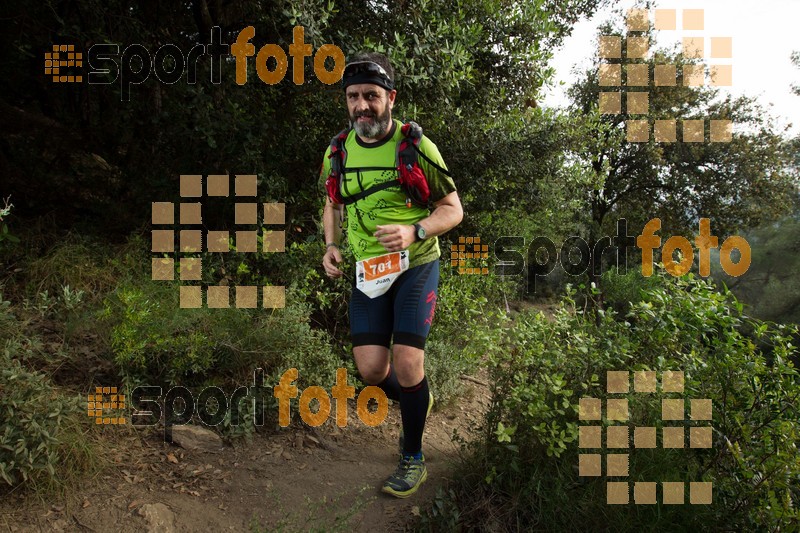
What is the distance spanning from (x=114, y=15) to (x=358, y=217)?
187 inches

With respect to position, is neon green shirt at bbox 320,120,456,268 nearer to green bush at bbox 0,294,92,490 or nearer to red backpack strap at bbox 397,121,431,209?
red backpack strap at bbox 397,121,431,209

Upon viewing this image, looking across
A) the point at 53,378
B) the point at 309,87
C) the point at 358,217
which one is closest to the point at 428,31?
the point at 309,87

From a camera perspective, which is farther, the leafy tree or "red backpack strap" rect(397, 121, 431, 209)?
the leafy tree

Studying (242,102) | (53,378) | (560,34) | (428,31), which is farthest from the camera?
(560,34)

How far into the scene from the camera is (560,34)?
806cm

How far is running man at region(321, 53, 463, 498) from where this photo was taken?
11.4 feet

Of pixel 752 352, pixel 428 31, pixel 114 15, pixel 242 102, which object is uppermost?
pixel 114 15

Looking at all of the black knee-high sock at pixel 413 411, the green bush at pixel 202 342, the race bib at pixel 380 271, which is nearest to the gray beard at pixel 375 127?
the race bib at pixel 380 271

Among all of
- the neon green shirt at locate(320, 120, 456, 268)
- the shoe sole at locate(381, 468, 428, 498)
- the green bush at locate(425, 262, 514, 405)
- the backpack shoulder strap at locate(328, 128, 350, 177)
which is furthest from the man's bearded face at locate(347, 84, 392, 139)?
the shoe sole at locate(381, 468, 428, 498)

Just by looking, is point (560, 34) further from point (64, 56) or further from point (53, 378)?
point (53, 378)

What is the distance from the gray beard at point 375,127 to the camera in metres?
3.51

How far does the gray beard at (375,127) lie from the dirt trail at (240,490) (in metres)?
2.20

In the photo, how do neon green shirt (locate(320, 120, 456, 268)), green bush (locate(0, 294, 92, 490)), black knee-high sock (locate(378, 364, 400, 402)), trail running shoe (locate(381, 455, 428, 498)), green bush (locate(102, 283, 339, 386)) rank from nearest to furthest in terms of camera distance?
green bush (locate(0, 294, 92, 490)), neon green shirt (locate(320, 120, 456, 268)), trail running shoe (locate(381, 455, 428, 498)), black knee-high sock (locate(378, 364, 400, 402)), green bush (locate(102, 283, 339, 386))

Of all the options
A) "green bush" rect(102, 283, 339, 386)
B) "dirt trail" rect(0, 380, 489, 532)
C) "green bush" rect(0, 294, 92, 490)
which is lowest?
"dirt trail" rect(0, 380, 489, 532)
